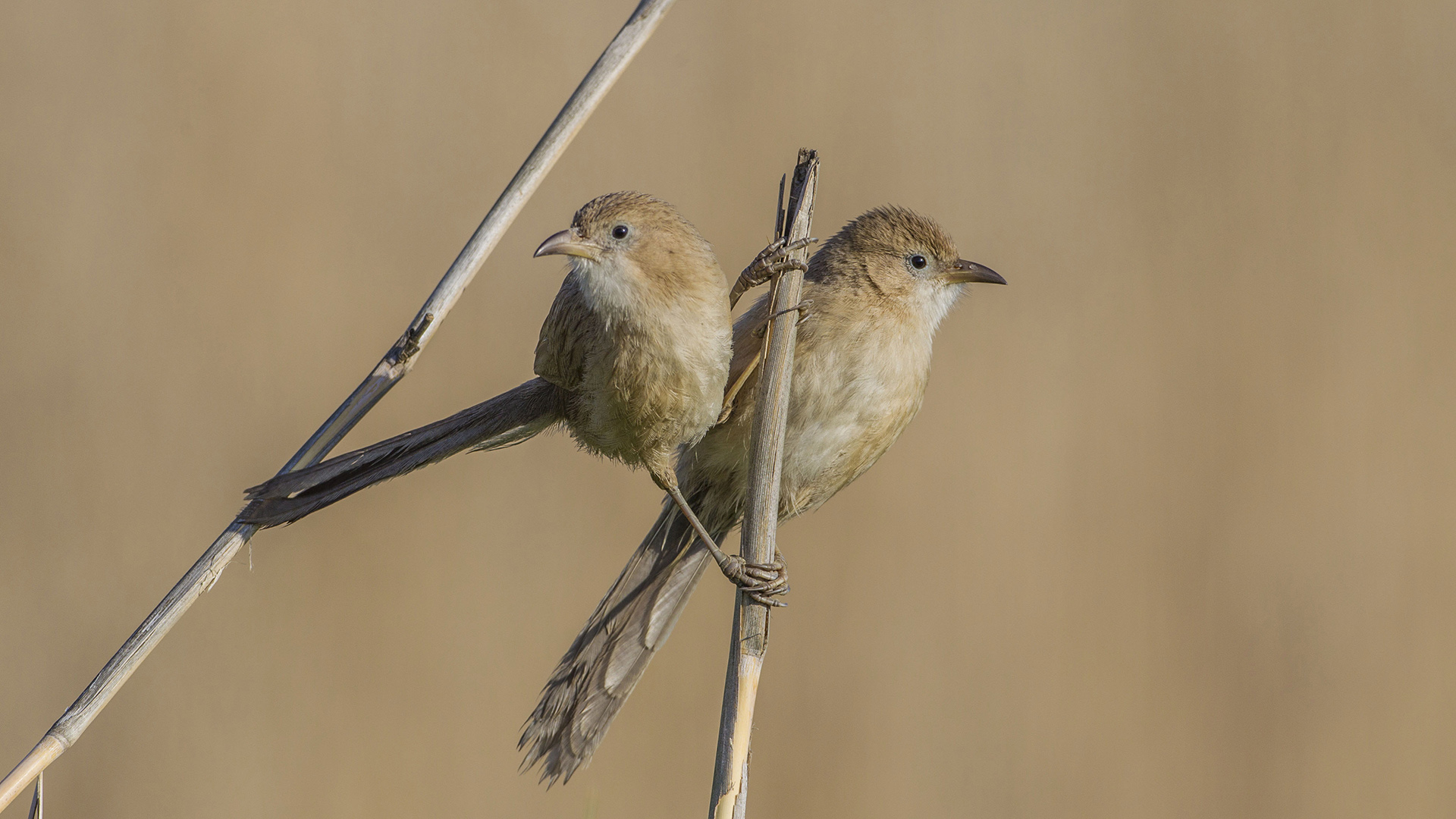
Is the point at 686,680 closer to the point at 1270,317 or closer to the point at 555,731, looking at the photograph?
the point at 555,731

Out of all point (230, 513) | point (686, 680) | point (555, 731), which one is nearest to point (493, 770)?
point (686, 680)

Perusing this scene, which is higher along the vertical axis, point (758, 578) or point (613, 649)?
point (758, 578)

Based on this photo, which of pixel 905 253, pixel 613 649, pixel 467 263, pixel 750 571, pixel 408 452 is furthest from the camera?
pixel 905 253

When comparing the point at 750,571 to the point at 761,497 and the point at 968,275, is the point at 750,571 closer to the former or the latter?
the point at 761,497

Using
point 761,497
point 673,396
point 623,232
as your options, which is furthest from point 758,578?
point 623,232

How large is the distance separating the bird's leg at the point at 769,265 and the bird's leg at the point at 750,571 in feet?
1.51

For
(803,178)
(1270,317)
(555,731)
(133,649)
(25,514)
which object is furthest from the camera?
(1270,317)

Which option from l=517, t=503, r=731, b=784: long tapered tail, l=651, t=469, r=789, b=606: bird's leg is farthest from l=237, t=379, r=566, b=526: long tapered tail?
l=517, t=503, r=731, b=784: long tapered tail

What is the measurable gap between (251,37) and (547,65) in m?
1.41

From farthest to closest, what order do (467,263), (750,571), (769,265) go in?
(769,265) → (750,571) → (467,263)

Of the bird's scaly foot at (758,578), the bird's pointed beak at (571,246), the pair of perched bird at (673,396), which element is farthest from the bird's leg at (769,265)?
the bird's scaly foot at (758,578)

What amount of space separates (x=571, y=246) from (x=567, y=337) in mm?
219

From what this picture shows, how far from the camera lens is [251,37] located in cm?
493

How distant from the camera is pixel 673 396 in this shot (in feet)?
7.12
